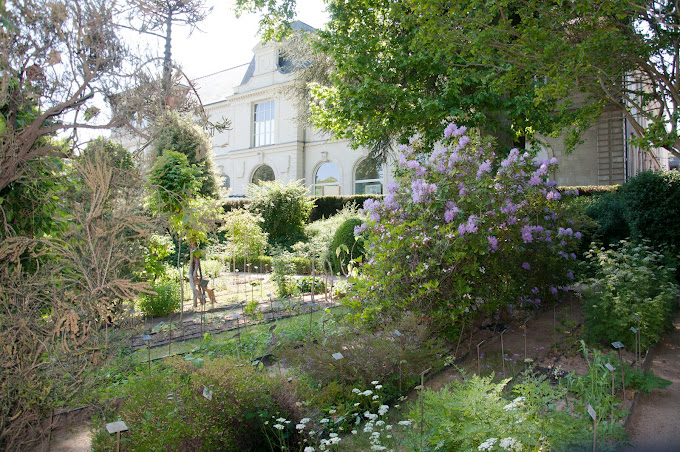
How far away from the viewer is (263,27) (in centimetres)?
1047

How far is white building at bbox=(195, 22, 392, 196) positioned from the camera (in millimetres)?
22828

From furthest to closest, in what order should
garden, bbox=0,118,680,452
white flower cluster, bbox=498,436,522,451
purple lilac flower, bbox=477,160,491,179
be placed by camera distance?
1. purple lilac flower, bbox=477,160,491,179
2. garden, bbox=0,118,680,452
3. white flower cluster, bbox=498,436,522,451

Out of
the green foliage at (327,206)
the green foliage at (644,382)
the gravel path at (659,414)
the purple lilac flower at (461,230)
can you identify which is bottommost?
the gravel path at (659,414)

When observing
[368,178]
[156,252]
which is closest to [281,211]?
[156,252]

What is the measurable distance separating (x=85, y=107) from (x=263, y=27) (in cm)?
881

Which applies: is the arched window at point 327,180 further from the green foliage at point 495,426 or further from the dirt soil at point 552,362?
the green foliage at point 495,426

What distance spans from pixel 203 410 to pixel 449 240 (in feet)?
8.03

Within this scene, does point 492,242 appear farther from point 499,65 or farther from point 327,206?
point 327,206

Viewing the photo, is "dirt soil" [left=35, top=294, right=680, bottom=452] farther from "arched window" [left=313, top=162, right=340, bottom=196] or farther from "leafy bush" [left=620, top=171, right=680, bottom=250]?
"arched window" [left=313, top=162, right=340, bottom=196]

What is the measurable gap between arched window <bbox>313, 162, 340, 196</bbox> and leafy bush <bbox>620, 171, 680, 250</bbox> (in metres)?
16.7

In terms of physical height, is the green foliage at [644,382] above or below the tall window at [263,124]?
below

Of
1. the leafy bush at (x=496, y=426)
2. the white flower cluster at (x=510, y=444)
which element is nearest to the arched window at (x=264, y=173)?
the leafy bush at (x=496, y=426)

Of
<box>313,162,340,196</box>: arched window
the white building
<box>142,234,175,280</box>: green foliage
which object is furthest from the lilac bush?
<box>313,162,340,196</box>: arched window

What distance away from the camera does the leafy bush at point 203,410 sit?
223 centimetres
